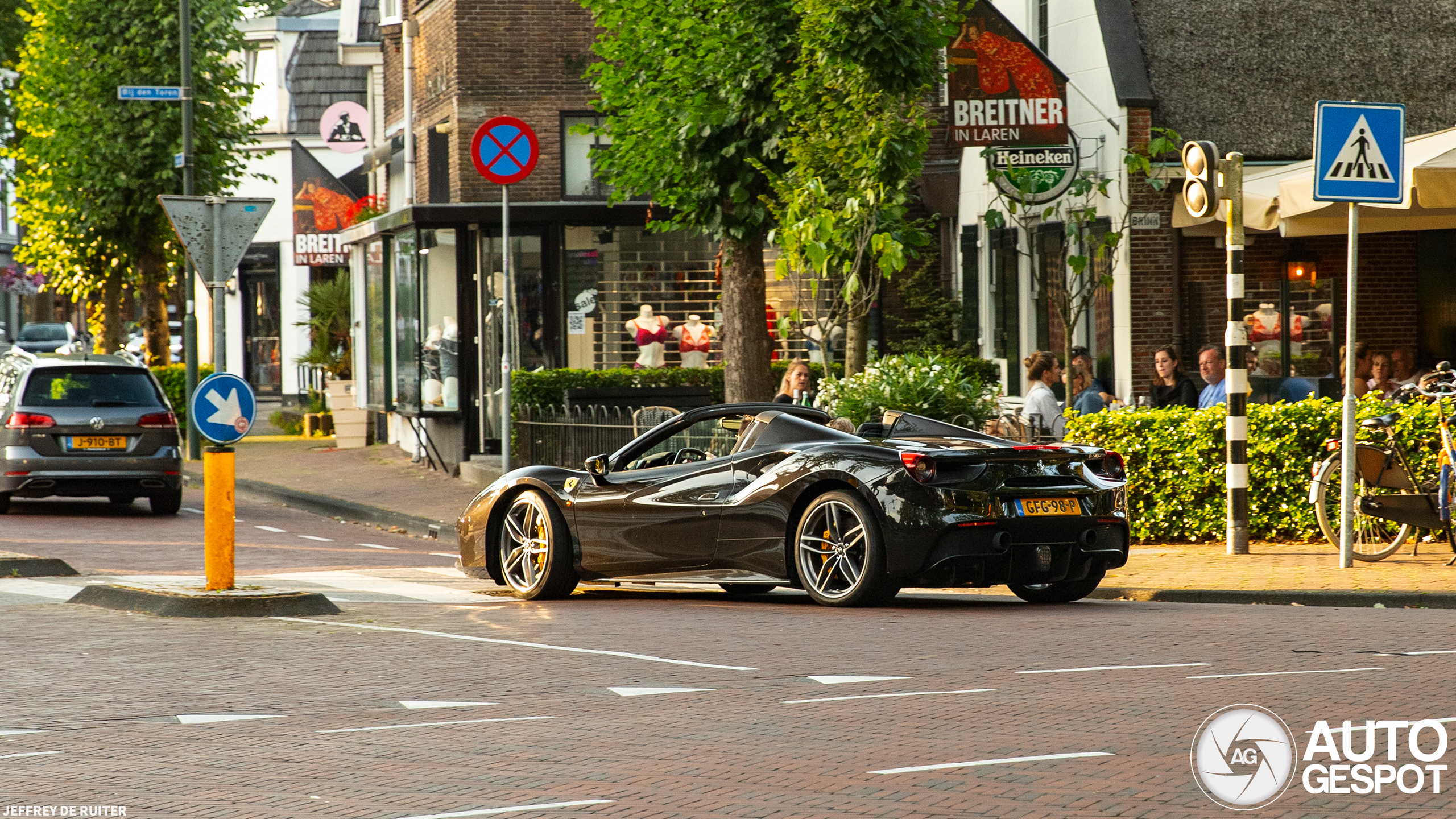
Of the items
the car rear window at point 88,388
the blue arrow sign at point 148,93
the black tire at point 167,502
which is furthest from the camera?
A: the blue arrow sign at point 148,93

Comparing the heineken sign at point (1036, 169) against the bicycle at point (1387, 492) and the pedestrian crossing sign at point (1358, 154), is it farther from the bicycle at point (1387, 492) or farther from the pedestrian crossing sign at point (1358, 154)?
the pedestrian crossing sign at point (1358, 154)

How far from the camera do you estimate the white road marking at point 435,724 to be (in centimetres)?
693

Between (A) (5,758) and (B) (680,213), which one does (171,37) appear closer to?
(B) (680,213)

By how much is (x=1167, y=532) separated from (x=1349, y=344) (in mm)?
2612

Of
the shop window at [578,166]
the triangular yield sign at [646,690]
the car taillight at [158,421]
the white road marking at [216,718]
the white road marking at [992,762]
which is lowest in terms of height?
the triangular yield sign at [646,690]

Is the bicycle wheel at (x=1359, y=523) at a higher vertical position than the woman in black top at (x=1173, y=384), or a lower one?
lower

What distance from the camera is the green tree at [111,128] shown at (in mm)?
30219

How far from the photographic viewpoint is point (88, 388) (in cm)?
1900

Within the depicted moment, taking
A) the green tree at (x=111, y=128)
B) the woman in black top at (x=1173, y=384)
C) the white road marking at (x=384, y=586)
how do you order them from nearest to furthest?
the white road marking at (x=384, y=586) < the woman in black top at (x=1173, y=384) < the green tree at (x=111, y=128)

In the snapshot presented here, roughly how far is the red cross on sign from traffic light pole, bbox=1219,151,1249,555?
261 inches

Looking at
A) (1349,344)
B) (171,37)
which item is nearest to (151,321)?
(171,37)

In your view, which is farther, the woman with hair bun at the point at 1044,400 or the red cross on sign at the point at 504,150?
the red cross on sign at the point at 504,150

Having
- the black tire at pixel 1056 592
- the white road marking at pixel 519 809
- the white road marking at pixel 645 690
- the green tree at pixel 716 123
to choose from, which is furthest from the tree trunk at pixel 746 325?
the white road marking at pixel 519 809

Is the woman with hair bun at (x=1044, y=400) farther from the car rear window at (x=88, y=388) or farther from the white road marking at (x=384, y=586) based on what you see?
the car rear window at (x=88, y=388)
